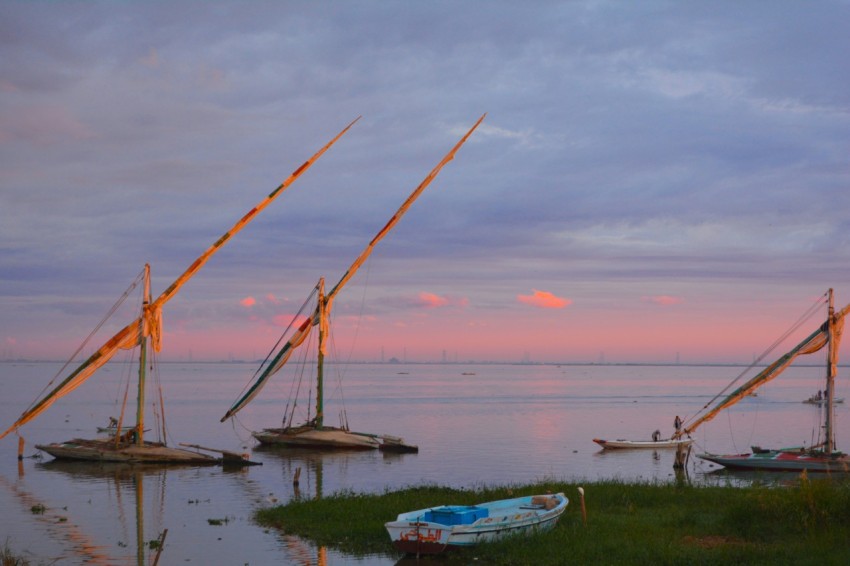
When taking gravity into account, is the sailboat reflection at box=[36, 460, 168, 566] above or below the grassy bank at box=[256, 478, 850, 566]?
below

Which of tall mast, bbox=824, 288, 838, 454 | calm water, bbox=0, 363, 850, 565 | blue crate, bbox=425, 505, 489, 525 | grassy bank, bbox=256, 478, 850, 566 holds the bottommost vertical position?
calm water, bbox=0, 363, 850, 565

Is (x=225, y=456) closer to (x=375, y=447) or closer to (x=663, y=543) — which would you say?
(x=375, y=447)

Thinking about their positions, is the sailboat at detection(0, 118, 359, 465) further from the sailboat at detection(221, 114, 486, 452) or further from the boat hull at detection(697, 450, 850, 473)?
the boat hull at detection(697, 450, 850, 473)

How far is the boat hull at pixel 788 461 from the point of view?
44.3 m

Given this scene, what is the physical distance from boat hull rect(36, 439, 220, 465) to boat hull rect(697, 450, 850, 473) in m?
30.1

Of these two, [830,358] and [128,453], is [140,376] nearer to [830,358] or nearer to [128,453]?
[128,453]

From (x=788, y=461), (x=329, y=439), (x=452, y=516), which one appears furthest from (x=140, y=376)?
(x=788, y=461)

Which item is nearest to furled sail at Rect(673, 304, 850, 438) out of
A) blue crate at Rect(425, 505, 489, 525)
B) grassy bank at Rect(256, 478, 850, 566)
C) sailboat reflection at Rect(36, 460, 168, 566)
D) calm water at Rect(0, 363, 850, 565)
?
calm water at Rect(0, 363, 850, 565)

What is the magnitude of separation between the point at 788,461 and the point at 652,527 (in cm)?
2539

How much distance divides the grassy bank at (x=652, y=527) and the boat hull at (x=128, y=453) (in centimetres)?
1974

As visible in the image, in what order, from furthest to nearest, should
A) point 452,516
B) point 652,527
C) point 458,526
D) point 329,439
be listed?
point 329,439
point 652,527
point 452,516
point 458,526

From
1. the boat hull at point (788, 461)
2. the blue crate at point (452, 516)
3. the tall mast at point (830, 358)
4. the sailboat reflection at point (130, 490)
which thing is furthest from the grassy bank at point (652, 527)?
the boat hull at point (788, 461)

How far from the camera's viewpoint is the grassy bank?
20.8 m

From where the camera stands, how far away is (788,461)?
4588 cm
